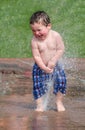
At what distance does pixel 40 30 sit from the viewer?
633 cm

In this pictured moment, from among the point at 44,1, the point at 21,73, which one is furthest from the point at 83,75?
the point at 44,1

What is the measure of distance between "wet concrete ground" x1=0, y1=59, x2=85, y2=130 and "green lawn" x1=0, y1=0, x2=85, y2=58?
1.81 m

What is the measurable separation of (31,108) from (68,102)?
0.57 m

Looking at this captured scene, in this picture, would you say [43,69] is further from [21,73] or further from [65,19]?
[65,19]

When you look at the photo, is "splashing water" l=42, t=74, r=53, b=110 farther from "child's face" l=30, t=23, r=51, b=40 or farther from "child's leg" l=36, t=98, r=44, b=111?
"child's face" l=30, t=23, r=51, b=40

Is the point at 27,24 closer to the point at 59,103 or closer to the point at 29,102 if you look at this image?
the point at 29,102

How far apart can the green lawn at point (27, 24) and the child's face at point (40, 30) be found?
187 inches

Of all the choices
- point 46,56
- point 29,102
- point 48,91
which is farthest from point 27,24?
point 46,56

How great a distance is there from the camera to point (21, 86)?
26.7ft

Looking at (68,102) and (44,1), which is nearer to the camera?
(68,102)

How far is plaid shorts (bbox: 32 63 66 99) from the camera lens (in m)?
6.48

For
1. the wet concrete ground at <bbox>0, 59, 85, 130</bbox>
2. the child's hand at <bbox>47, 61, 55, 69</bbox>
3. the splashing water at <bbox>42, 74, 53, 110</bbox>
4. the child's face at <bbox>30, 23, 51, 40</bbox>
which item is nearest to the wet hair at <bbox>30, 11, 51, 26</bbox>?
the child's face at <bbox>30, 23, 51, 40</bbox>

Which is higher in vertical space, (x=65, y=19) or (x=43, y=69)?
(x=43, y=69)

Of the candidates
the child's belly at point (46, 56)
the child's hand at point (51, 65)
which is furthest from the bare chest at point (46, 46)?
the child's hand at point (51, 65)
